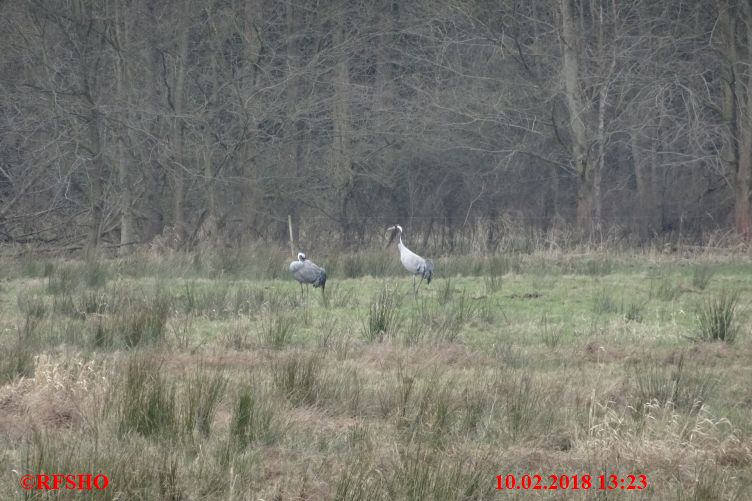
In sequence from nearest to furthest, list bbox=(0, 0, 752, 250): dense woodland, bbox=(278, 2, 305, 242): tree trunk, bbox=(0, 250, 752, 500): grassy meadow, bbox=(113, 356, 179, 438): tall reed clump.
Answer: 1. bbox=(0, 250, 752, 500): grassy meadow
2. bbox=(113, 356, 179, 438): tall reed clump
3. bbox=(0, 0, 752, 250): dense woodland
4. bbox=(278, 2, 305, 242): tree trunk

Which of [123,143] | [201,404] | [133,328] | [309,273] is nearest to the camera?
[201,404]

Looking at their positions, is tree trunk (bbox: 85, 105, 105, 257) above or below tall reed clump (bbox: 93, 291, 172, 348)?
above

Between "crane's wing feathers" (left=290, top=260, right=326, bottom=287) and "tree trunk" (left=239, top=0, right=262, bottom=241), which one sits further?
"tree trunk" (left=239, top=0, right=262, bottom=241)

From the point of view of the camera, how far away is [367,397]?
6047 mm

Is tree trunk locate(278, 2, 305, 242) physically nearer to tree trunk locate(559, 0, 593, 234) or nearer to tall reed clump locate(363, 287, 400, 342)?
tree trunk locate(559, 0, 593, 234)

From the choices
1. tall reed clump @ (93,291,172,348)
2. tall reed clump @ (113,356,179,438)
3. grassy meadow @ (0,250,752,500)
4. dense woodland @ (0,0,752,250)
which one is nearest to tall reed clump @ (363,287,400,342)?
grassy meadow @ (0,250,752,500)

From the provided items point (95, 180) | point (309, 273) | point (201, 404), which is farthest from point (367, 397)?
point (95, 180)

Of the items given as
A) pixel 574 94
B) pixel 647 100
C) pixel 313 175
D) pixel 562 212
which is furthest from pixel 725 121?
pixel 313 175

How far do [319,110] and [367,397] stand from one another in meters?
15.9

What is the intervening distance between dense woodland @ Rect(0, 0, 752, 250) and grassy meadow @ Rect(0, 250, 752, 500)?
894 centimetres

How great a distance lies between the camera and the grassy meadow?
446 centimetres

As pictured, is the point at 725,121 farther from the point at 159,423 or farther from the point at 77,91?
the point at 159,423

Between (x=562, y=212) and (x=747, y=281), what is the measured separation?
13.4 m

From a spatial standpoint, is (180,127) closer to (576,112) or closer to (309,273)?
(576,112)
